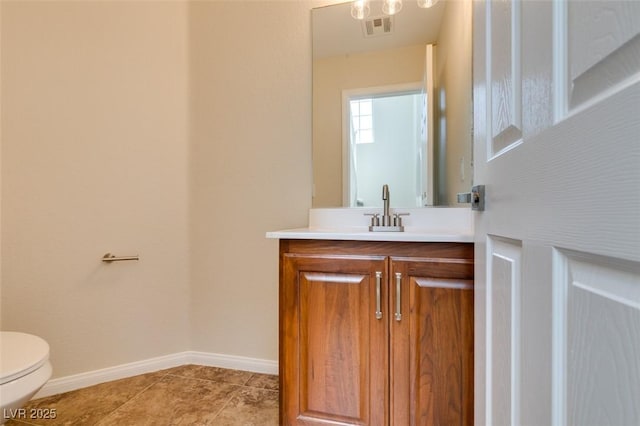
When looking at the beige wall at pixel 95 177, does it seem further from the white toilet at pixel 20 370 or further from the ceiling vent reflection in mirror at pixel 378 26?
the ceiling vent reflection in mirror at pixel 378 26

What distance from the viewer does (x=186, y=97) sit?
1.88 metres

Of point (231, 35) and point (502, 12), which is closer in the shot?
point (502, 12)

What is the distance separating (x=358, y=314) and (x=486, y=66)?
859 mm

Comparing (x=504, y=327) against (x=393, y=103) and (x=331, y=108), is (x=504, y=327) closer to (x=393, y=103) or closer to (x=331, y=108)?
(x=393, y=103)

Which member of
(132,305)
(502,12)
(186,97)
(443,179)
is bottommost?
(132,305)

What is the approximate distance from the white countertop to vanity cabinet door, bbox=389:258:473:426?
0.09 meters

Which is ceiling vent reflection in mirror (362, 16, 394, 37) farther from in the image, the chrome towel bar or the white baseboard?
the white baseboard

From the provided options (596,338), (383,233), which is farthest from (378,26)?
(596,338)

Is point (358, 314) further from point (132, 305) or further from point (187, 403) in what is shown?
point (132, 305)

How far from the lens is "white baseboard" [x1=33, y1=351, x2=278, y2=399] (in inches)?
61.4

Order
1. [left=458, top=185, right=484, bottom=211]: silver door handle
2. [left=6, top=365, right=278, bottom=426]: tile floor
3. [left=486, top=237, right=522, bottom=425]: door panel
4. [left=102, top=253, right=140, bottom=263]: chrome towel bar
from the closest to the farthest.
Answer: [left=486, top=237, right=522, bottom=425]: door panel
[left=458, top=185, right=484, bottom=211]: silver door handle
[left=6, top=365, right=278, bottom=426]: tile floor
[left=102, top=253, right=140, bottom=263]: chrome towel bar

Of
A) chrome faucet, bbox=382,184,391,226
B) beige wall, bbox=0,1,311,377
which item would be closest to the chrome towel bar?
beige wall, bbox=0,1,311,377

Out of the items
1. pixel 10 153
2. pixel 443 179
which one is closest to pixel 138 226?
pixel 10 153

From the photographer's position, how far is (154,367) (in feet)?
5.84
